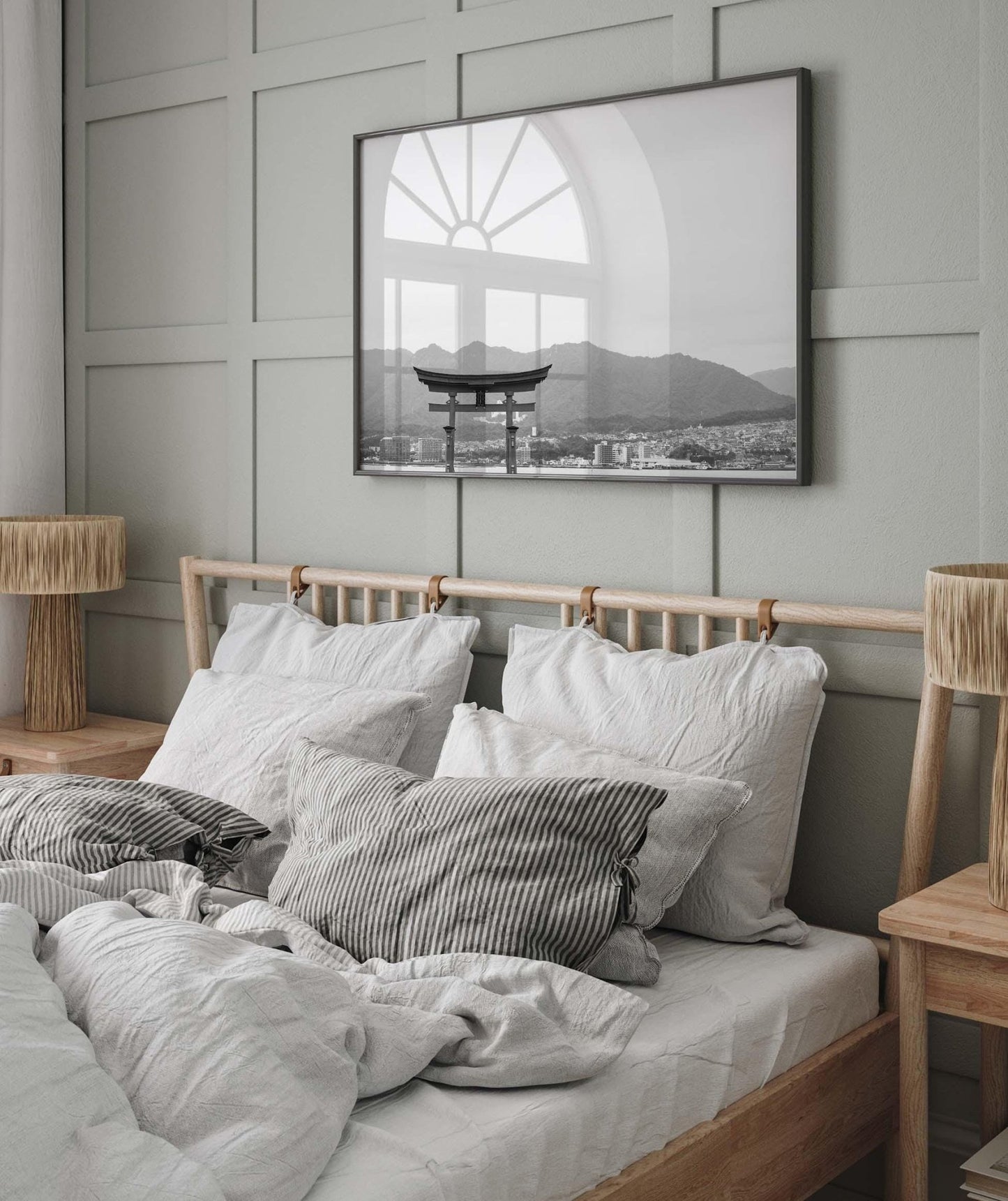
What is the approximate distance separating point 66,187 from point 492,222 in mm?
1425

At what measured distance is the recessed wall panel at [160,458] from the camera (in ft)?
10.5

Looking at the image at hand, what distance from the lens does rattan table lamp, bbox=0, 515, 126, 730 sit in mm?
3033

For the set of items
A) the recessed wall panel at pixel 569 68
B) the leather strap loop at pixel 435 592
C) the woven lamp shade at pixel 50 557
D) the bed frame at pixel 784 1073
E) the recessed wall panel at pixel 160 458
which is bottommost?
the bed frame at pixel 784 1073

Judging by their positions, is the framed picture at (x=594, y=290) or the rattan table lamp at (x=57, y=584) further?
the rattan table lamp at (x=57, y=584)

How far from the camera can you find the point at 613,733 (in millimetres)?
2256

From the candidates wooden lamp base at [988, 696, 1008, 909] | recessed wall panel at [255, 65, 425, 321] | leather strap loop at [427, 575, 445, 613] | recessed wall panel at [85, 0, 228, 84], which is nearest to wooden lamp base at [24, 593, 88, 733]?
recessed wall panel at [255, 65, 425, 321]

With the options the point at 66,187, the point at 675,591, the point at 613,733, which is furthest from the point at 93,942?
the point at 66,187

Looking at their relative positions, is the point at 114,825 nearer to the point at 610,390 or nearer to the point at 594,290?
the point at 610,390

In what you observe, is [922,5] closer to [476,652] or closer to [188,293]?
[476,652]

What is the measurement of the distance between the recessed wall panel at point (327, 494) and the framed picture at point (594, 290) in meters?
0.08

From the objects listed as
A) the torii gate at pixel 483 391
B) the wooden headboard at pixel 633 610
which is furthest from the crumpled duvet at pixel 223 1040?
the torii gate at pixel 483 391

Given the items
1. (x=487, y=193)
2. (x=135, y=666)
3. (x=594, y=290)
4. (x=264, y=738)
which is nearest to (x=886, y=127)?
(x=594, y=290)

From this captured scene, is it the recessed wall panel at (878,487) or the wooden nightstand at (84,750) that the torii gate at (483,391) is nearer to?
the recessed wall panel at (878,487)

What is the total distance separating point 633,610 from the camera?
2457mm
